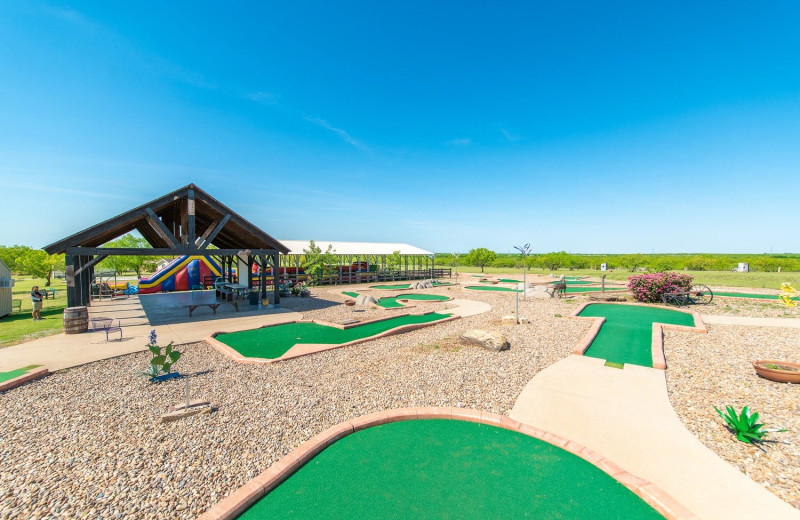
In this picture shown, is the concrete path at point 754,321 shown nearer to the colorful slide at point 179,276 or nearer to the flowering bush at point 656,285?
the flowering bush at point 656,285

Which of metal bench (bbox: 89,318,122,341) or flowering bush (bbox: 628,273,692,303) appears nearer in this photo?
metal bench (bbox: 89,318,122,341)

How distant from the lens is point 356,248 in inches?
1080

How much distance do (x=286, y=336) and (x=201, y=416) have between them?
4625 millimetres

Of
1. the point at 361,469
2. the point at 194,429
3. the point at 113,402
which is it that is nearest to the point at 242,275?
the point at 113,402

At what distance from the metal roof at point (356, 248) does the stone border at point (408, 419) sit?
19.3m

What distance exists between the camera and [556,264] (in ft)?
160

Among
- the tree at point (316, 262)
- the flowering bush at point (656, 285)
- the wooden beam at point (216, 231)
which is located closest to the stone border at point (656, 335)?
the flowering bush at point (656, 285)

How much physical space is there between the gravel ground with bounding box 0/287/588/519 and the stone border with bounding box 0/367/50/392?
0.14 m

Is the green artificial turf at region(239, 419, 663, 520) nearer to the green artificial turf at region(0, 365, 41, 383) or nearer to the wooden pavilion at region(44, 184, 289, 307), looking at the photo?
the green artificial turf at region(0, 365, 41, 383)

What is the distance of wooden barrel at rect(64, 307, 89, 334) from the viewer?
29.9 ft

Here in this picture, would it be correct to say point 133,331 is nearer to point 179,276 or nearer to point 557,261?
point 179,276

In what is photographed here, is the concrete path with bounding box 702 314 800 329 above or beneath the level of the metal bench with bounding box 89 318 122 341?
beneath

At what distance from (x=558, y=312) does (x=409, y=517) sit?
443 inches

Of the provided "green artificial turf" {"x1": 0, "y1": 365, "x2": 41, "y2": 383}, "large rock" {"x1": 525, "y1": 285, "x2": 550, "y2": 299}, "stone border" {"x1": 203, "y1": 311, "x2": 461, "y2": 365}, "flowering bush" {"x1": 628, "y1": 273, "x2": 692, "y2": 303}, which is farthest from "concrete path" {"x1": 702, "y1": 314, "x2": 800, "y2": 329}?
"green artificial turf" {"x1": 0, "y1": 365, "x2": 41, "y2": 383}
